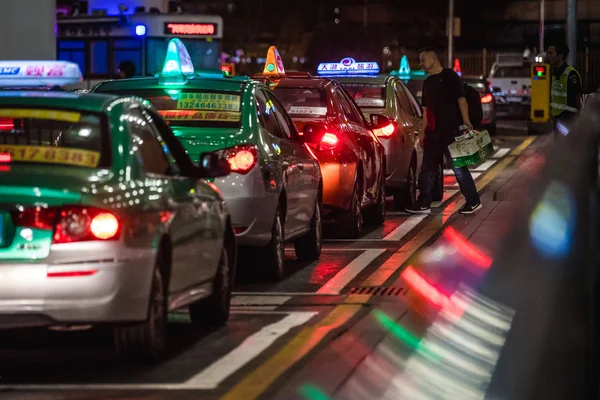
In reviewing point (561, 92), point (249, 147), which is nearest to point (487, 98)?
point (561, 92)

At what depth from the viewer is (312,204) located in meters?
14.0

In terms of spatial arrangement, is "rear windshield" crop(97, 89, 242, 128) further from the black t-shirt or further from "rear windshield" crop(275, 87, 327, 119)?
the black t-shirt

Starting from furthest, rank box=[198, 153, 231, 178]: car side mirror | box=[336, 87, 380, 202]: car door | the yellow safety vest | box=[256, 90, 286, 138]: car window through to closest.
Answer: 1. the yellow safety vest
2. box=[336, 87, 380, 202]: car door
3. box=[256, 90, 286, 138]: car window
4. box=[198, 153, 231, 178]: car side mirror

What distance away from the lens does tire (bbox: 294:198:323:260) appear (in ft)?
46.7

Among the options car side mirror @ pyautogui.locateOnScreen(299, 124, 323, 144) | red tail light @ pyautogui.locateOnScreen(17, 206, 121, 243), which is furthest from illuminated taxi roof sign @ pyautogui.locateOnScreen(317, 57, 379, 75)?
red tail light @ pyautogui.locateOnScreen(17, 206, 121, 243)

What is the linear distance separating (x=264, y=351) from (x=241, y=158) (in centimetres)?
284

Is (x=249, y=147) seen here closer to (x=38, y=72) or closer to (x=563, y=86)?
(x=38, y=72)

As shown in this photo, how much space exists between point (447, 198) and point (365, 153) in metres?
5.48

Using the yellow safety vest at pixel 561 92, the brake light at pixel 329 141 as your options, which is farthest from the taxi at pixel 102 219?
the yellow safety vest at pixel 561 92

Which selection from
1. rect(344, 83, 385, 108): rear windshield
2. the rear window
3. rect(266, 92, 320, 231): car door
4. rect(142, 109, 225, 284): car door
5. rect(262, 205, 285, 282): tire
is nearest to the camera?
rect(142, 109, 225, 284): car door

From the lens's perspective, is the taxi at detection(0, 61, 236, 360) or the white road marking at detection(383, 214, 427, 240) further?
the white road marking at detection(383, 214, 427, 240)

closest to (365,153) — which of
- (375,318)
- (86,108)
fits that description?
(375,318)

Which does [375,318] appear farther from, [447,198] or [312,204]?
[447,198]

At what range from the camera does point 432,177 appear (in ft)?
63.8
